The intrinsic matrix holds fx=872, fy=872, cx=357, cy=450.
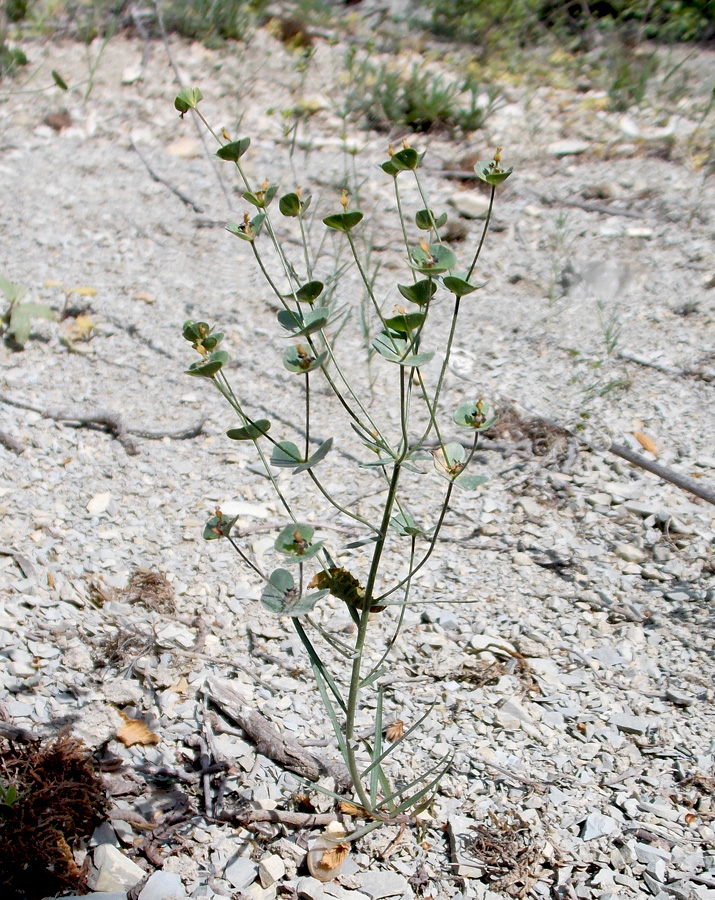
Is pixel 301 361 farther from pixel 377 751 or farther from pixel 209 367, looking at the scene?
pixel 377 751

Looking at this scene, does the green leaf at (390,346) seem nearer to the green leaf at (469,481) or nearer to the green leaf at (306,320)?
the green leaf at (306,320)

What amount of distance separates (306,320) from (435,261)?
218 millimetres

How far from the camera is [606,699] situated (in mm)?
1841

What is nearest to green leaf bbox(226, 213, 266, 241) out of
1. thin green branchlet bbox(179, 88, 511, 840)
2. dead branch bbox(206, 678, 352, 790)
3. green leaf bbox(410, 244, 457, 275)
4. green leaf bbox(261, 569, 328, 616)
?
thin green branchlet bbox(179, 88, 511, 840)

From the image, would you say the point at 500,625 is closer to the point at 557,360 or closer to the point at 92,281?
the point at 557,360

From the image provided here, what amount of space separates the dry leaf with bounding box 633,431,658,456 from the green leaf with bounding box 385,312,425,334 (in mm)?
1496

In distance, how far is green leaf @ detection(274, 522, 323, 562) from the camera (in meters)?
1.24

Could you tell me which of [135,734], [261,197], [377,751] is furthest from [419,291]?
[135,734]

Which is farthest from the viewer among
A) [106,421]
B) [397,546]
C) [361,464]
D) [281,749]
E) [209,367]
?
[106,421]

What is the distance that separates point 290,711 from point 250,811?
0.23m

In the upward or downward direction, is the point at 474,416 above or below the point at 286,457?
above

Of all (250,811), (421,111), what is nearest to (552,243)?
(421,111)

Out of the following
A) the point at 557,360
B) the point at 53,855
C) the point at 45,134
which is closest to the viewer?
the point at 53,855

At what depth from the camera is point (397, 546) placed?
221 centimetres
